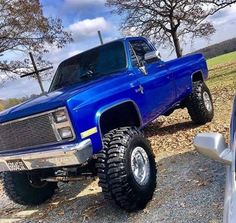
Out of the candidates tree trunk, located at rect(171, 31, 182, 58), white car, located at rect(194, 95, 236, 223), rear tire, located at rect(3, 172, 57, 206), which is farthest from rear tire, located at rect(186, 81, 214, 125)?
tree trunk, located at rect(171, 31, 182, 58)

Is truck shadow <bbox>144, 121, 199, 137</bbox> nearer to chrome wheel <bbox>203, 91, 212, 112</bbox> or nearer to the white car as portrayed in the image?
chrome wheel <bbox>203, 91, 212, 112</bbox>

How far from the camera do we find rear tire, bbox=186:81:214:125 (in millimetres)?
8117

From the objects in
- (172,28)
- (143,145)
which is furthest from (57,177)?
(172,28)

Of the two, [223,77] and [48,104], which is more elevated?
[48,104]

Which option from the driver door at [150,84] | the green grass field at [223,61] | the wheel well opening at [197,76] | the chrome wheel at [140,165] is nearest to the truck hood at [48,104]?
the driver door at [150,84]

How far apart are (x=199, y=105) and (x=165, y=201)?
360 centimetres

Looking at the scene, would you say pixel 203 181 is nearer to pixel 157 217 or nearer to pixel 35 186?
pixel 157 217

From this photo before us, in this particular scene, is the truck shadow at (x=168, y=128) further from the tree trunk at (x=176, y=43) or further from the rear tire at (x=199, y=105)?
the tree trunk at (x=176, y=43)

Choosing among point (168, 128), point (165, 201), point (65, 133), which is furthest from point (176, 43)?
point (65, 133)

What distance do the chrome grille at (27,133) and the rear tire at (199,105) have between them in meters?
4.05

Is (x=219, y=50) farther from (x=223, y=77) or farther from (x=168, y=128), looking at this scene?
(x=168, y=128)

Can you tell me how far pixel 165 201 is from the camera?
4910 mm

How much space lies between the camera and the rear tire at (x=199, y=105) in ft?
26.6

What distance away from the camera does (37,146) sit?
482cm
